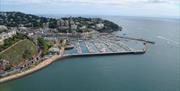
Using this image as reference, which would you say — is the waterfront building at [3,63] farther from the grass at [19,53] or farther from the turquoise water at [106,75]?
the turquoise water at [106,75]

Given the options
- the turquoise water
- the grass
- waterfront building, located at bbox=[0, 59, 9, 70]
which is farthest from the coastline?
the grass

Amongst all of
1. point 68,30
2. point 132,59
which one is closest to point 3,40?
point 132,59

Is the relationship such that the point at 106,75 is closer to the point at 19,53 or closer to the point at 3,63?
the point at 3,63

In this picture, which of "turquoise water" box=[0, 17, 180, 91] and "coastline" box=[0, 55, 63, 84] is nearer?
"turquoise water" box=[0, 17, 180, 91]

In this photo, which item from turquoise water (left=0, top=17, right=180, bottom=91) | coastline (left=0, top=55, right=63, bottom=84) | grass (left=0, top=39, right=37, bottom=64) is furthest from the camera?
grass (left=0, top=39, right=37, bottom=64)

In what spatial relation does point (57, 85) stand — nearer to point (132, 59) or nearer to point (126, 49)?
point (132, 59)

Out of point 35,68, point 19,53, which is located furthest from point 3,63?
point 19,53

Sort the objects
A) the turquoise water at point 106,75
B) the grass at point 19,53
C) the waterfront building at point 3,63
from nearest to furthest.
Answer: the turquoise water at point 106,75
the waterfront building at point 3,63
the grass at point 19,53

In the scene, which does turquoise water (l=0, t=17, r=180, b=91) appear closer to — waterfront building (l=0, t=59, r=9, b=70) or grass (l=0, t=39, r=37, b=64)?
waterfront building (l=0, t=59, r=9, b=70)

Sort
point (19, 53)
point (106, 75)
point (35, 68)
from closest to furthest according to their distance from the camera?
point (106, 75), point (35, 68), point (19, 53)

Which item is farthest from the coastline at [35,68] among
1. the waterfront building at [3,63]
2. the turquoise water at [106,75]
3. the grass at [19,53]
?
the grass at [19,53]
